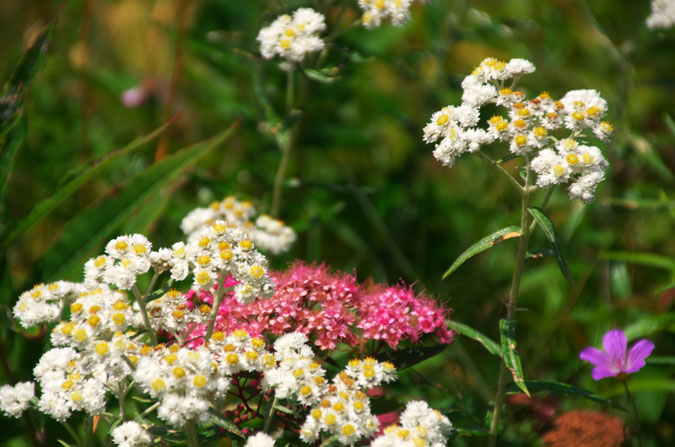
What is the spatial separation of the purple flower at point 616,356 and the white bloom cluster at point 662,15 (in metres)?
Answer: 1.25

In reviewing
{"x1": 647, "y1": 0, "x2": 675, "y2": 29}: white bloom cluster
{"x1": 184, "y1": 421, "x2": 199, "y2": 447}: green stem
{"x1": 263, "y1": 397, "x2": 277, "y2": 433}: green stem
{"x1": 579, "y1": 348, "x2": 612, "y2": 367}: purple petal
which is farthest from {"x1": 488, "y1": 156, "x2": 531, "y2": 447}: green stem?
{"x1": 647, "y1": 0, "x2": 675, "y2": 29}: white bloom cluster

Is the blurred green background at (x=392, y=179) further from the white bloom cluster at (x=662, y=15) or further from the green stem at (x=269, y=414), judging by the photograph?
the green stem at (x=269, y=414)

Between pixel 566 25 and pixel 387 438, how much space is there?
2948 mm

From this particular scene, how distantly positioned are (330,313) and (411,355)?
0.19m

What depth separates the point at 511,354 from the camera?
1222mm

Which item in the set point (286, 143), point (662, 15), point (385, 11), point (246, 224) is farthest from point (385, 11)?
point (662, 15)

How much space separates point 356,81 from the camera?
9.56 ft

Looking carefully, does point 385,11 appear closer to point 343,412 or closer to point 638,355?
point 638,355

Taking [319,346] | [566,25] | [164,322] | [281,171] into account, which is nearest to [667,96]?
[566,25]

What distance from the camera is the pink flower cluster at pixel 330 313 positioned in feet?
4.23

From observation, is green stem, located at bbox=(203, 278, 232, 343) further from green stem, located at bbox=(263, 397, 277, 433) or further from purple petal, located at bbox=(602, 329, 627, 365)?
purple petal, located at bbox=(602, 329, 627, 365)

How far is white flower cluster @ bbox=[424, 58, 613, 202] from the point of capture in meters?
1.17

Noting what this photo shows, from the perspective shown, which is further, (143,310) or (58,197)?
(58,197)

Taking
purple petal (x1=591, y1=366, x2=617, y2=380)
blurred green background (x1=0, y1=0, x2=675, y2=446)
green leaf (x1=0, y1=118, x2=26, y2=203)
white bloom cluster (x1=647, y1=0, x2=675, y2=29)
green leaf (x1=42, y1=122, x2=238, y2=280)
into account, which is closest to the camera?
purple petal (x1=591, y1=366, x2=617, y2=380)
